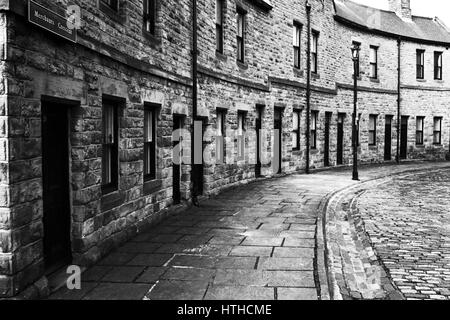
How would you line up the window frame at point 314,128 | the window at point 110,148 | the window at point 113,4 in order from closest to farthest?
1. the window at point 113,4
2. the window at point 110,148
3. the window frame at point 314,128

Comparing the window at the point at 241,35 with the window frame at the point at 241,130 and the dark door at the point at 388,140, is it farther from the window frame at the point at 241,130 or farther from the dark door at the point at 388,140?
the dark door at the point at 388,140

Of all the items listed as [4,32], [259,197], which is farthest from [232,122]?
[4,32]

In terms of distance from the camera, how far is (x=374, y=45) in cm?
2572

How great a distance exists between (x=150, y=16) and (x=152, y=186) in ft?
11.4

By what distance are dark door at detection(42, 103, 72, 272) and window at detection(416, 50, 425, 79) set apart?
2677cm

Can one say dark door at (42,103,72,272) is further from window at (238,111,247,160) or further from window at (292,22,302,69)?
window at (292,22,302,69)

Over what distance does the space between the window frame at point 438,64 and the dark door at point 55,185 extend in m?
28.2

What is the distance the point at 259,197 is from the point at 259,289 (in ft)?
24.3

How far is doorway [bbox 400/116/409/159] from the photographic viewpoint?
91.1 ft

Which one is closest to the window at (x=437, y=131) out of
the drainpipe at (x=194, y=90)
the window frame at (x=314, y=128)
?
the window frame at (x=314, y=128)

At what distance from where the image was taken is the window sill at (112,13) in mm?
6859

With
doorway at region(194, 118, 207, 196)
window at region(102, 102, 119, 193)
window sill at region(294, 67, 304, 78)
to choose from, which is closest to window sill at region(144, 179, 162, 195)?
window at region(102, 102, 119, 193)

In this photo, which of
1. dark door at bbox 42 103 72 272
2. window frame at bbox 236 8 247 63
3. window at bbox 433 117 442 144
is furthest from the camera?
window at bbox 433 117 442 144

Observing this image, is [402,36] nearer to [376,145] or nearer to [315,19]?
[376,145]
